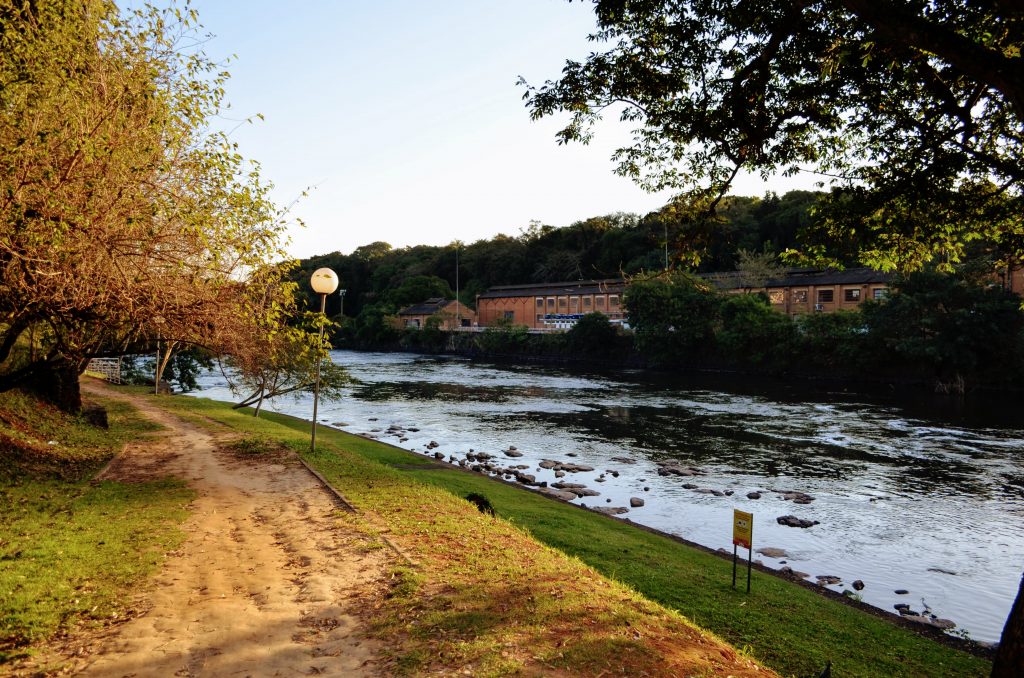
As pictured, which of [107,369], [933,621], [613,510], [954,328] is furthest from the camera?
[954,328]

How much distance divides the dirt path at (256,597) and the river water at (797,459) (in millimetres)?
8714

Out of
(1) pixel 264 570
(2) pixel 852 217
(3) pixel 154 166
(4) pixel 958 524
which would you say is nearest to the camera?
(1) pixel 264 570

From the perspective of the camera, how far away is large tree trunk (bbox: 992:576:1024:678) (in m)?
4.82

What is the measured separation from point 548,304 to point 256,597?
75.4m

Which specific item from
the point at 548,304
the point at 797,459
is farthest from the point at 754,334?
the point at 548,304

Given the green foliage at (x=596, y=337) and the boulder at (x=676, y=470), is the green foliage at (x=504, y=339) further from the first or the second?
the boulder at (x=676, y=470)

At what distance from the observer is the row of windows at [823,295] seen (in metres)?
53.2

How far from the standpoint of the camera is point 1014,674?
189 inches

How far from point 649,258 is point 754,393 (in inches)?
1544

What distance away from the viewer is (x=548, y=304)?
265 ft

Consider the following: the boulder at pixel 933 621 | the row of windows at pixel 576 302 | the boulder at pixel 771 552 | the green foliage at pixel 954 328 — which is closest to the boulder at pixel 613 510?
the boulder at pixel 771 552

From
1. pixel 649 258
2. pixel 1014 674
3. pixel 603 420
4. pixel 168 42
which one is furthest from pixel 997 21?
pixel 649 258

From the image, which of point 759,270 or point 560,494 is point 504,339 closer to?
point 759,270

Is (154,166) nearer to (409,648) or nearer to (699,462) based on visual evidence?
(409,648)
